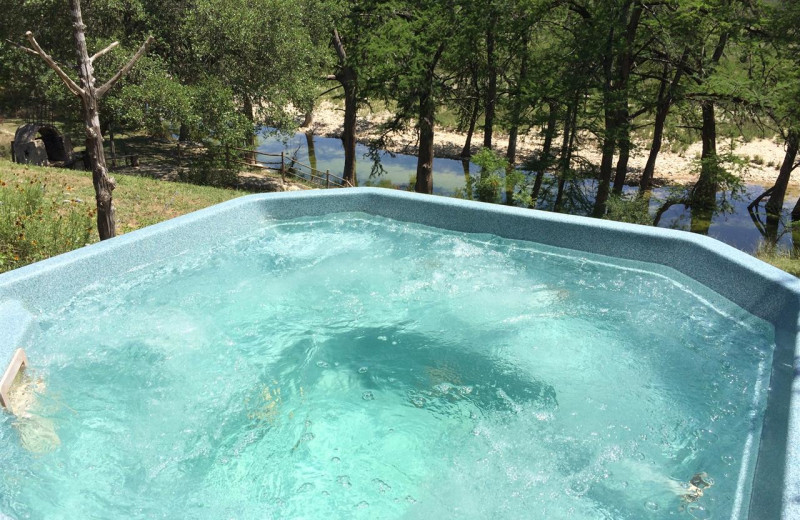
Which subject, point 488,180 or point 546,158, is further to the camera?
point 546,158

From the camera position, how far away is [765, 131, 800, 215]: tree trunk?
49.2ft

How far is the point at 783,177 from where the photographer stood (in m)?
16.2

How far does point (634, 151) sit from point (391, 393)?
70.5 ft

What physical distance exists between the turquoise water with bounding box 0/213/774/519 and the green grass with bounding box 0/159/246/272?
1.33 m

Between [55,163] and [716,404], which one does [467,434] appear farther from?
[55,163]

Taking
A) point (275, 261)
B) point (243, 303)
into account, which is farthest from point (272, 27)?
point (243, 303)

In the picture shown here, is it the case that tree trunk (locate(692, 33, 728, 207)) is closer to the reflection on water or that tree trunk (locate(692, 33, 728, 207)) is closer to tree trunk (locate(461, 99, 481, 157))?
the reflection on water

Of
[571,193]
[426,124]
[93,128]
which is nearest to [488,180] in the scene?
[426,124]

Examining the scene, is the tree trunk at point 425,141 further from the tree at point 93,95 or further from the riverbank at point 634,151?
the tree at point 93,95

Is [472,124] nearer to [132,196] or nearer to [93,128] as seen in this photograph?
[132,196]

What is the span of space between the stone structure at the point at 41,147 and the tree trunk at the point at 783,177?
18.8 meters

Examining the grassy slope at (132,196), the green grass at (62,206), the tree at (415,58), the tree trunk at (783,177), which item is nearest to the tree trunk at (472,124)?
the tree at (415,58)

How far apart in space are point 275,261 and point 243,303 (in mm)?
1153

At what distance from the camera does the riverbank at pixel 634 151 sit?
74.0ft
